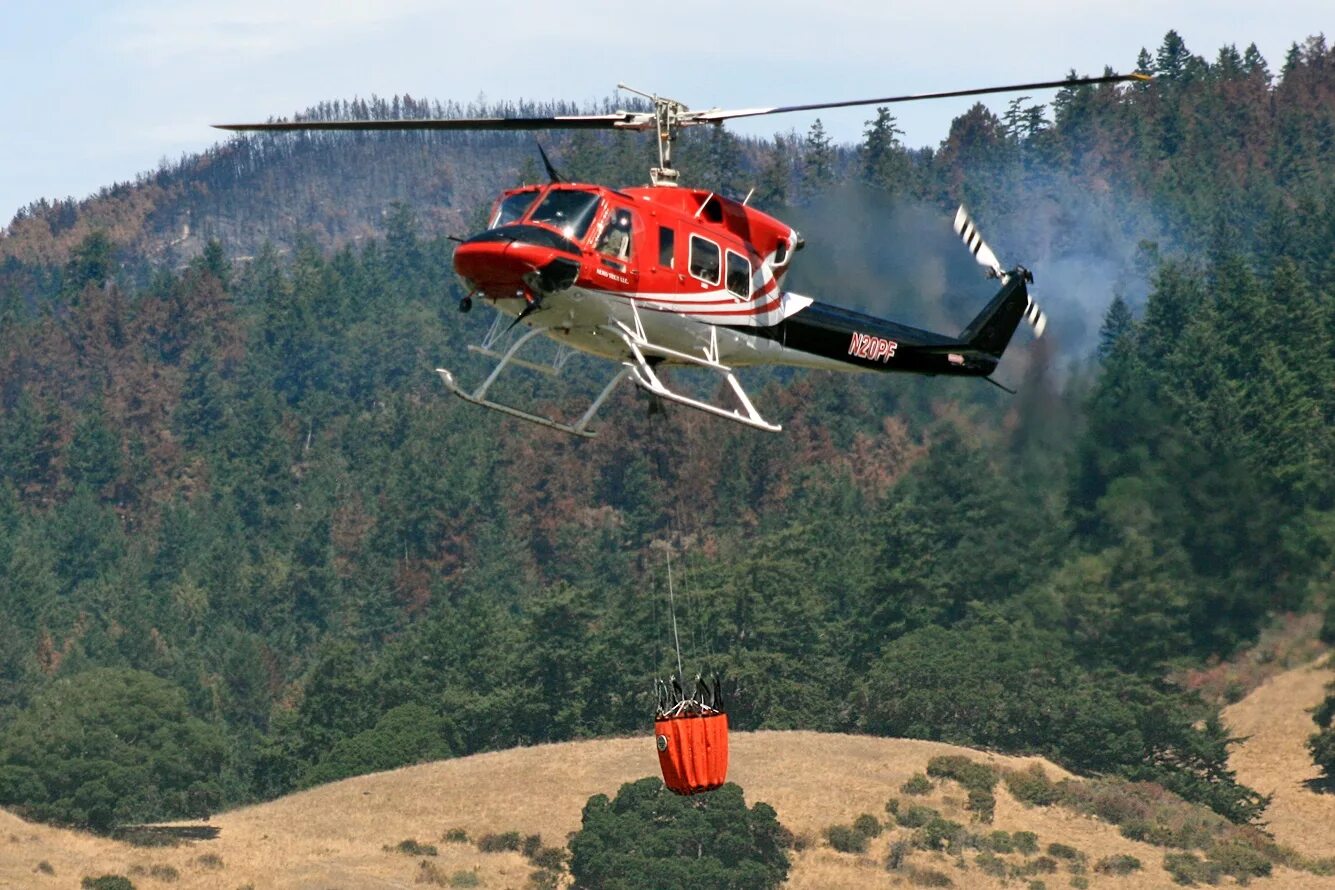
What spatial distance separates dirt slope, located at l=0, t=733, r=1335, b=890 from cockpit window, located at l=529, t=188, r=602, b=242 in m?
51.5

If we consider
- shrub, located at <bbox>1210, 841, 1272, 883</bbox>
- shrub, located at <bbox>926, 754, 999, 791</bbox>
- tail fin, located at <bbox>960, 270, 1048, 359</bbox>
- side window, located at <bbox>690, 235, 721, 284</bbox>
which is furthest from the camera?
shrub, located at <bbox>926, 754, 999, 791</bbox>

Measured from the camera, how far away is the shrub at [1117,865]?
78875mm

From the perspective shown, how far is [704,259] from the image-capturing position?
3147 cm

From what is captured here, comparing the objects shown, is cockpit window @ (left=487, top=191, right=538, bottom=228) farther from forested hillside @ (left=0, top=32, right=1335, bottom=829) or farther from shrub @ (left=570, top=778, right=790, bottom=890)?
shrub @ (left=570, top=778, right=790, bottom=890)

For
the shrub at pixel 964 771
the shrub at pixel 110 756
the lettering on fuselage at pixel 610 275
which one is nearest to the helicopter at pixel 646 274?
the lettering on fuselage at pixel 610 275

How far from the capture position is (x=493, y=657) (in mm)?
108000

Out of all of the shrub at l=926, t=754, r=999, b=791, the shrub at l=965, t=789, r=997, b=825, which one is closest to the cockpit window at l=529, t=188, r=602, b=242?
the shrub at l=965, t=789, r=997, b=825

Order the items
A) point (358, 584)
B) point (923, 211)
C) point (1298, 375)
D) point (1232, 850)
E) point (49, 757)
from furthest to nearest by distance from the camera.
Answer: point (358, 584) < point (1298, 375) < point (49, 757) < point (1232, 850) < point (923, 211)

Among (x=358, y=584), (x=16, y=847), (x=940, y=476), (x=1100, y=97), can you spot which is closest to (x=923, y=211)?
(x=940, y=476)

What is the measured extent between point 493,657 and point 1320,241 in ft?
217

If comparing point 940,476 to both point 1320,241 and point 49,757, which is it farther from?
point 1320,241

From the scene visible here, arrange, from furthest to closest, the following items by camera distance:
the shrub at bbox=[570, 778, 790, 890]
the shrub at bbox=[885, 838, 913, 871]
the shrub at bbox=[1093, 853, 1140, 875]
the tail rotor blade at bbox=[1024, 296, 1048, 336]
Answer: the shrub at bbox=[1093, 853, 1140, 875]
the shrub at bbox=[885, 838, 913, 871]
the shrub at bbox=[570, 778, 790, 890]
the tail rotor blade at bbox=[1024, 296, 1048, 336]

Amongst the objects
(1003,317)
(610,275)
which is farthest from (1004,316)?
(610,275)

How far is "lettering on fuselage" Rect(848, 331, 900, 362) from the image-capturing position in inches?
1344
